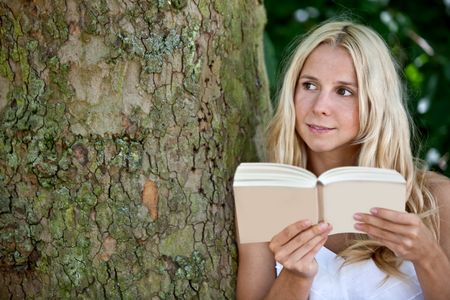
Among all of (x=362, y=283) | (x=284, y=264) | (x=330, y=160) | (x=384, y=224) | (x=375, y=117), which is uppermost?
(x=375, y=117)

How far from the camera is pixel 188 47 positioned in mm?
2188

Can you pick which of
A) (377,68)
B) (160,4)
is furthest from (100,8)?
(377,68)

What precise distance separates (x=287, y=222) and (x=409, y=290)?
58 cm

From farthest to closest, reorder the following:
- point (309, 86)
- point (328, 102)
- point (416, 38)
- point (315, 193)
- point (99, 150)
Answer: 1. point (416, 38)
2. point (309, 86)
3. point (328, 102)
4. point (99, 150)
5. point (315, 193)

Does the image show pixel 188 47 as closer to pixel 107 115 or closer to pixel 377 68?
pixel 107 115

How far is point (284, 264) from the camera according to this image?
6.53 feet

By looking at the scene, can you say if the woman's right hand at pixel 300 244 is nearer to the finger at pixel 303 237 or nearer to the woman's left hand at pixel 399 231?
the finger at pixel 303 237

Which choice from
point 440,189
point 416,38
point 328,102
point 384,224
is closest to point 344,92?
point 328,102

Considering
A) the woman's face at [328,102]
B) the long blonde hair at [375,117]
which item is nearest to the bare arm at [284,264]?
the long blonde hair at [375,117]

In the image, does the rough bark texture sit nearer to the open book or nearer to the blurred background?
the open book

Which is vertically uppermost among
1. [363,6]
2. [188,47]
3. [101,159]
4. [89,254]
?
[363,6]

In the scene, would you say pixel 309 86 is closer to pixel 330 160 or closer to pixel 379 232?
pixel 330 160

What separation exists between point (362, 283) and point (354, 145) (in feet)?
1.41

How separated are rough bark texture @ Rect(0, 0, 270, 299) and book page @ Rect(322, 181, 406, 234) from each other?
48 centimetres
